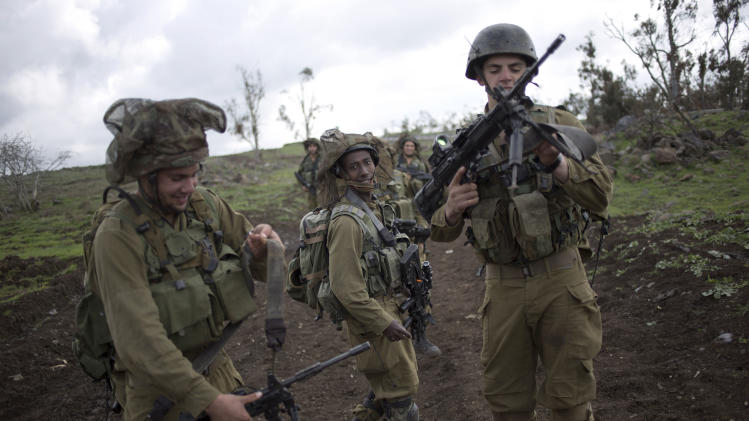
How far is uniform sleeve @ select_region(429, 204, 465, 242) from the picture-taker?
3.14m

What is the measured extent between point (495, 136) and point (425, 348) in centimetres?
355

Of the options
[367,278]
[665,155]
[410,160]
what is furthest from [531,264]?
[665,155]

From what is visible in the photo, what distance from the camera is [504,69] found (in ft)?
9.89

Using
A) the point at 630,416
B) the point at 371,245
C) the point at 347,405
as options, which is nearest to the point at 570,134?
the point at 371,245

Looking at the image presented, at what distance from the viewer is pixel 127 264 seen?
2.13 metres

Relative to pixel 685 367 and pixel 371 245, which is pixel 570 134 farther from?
pixel 685 367

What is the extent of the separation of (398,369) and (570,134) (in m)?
1.96

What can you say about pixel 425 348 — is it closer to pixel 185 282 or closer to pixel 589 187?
pixel 589 187

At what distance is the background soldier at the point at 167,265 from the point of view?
2059mm

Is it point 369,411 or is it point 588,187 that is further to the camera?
point 369,411

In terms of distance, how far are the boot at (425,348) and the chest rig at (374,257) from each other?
2.23m

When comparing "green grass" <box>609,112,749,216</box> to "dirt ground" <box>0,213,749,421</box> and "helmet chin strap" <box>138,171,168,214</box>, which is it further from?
"helmet chin strap" <box>138,171,168,214</box>

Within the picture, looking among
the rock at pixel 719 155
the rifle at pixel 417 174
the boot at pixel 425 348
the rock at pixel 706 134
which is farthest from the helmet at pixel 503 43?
the rock at pixel 706 134

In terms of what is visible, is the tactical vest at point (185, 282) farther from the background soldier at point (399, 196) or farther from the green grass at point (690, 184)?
the green grass at point (690, 184)
